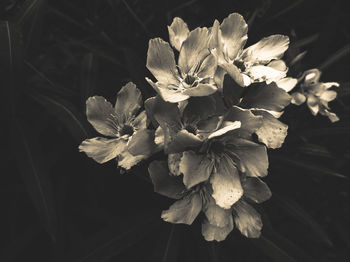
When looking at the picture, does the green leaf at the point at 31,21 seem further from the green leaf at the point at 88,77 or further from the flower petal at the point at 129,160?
the flower petal at the point at 129,160

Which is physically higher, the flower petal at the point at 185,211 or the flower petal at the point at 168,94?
the flower petal at the point at 168,94

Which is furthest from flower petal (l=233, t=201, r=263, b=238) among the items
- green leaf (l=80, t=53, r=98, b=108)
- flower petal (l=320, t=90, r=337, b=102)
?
flower petal (l=320, t=90, r=337, b=102)

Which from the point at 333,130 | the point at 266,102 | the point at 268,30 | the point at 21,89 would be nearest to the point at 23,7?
the point at 21,89

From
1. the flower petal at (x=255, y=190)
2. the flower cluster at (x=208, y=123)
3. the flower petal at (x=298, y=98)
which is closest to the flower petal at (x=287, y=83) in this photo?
the flower cluster at (x=208, y=123)

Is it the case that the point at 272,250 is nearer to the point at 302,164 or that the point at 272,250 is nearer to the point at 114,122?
the point at 302,164

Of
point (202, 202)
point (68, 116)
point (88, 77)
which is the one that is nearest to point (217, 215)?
point (202, 202)
